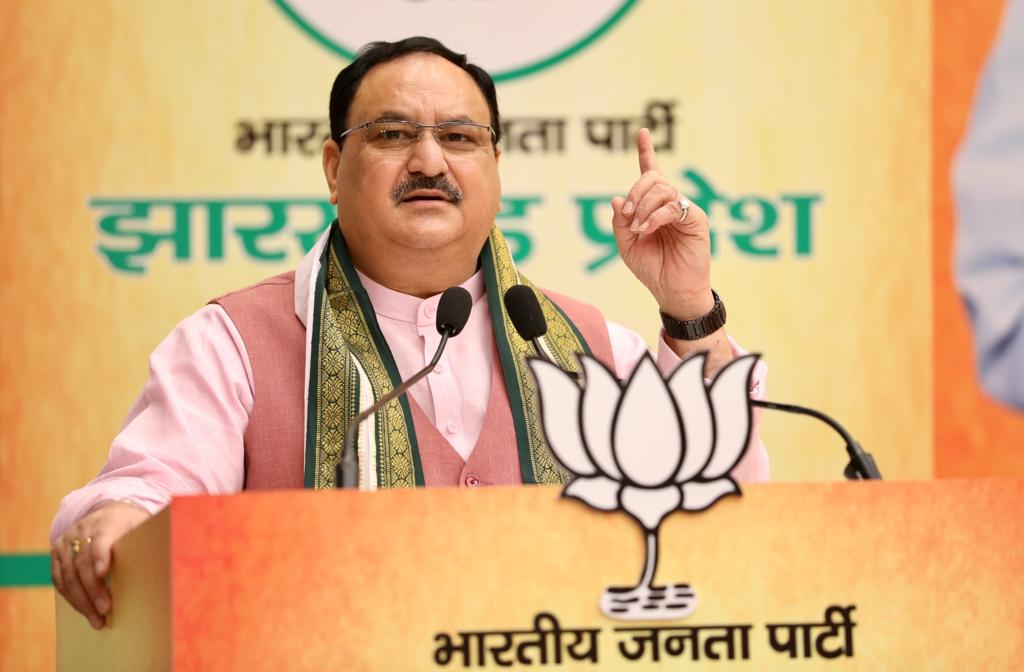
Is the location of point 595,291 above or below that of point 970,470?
above

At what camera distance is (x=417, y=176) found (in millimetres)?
2359

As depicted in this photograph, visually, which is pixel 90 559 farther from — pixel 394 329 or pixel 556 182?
pixel 556 182

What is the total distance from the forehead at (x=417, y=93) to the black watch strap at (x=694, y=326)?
55cm

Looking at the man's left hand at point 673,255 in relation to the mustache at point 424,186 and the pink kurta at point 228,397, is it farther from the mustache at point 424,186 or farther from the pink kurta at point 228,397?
the mustache at point 424,186

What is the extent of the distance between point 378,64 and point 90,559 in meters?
1.18

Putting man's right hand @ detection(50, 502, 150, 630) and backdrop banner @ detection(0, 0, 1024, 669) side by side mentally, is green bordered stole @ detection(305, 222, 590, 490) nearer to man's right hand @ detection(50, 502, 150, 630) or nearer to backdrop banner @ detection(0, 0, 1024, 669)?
man's right hand @ detection(50, 502, 150, 630)

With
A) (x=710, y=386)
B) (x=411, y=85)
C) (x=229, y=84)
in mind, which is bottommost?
(x=710, y=386)

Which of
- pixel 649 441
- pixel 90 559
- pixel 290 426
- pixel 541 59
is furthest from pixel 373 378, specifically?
pixel 541 59

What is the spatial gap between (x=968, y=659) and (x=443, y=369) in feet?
4.20

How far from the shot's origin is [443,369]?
236 centimetres

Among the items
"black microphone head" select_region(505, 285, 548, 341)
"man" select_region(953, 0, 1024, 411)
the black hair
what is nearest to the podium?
"man" select_region(953, 0, 1024, 411)

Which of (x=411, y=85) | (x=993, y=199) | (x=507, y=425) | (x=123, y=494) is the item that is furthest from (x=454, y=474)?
(x=993, y=199)

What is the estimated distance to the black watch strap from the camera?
7.46 feet

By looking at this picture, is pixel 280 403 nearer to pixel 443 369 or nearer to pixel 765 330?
pixel 443 369
